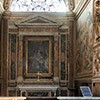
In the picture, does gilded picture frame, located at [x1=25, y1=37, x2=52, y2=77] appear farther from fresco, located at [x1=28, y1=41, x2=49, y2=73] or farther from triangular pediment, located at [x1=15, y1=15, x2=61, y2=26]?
triangular pediment, located at [x1=15, y1=15, x2=61, y2=26]

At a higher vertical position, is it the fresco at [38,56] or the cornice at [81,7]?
the cornice at [81,7]

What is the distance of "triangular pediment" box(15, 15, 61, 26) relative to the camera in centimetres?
2047

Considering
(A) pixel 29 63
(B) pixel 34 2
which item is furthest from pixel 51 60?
(B) pixel 34 2

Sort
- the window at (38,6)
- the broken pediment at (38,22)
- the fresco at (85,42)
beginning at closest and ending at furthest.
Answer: the fresco at (85,42) < the broken pediment at (38,22) < the window at (38,6)

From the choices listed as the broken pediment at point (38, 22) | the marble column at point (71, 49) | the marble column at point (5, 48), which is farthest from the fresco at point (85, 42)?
the marble column at point (5, 48)

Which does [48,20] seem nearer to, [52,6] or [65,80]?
[52,6]

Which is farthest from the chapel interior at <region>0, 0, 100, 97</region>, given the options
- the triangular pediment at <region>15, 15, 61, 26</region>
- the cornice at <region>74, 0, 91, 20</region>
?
the cornice at <region>74, 0, 91, 20</region>

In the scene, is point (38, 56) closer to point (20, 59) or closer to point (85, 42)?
point (20, 59)

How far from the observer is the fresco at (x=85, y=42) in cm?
1491

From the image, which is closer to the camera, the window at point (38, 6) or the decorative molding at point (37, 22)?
the decorative molding at point (37, 22)

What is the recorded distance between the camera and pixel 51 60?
2047 cm

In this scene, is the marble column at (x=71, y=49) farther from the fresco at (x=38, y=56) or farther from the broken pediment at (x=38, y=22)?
the fresco at (x=38, y=56)

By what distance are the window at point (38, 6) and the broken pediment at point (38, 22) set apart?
3.52 ft

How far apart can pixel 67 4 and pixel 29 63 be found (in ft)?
15.2
